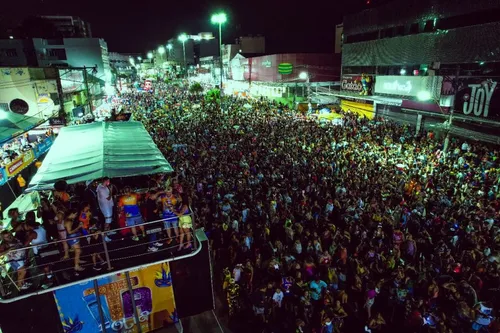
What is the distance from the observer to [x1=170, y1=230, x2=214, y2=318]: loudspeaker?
7.16 metres

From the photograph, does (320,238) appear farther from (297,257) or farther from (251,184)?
(251,184)

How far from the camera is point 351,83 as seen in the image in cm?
3359

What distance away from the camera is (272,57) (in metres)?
41.2

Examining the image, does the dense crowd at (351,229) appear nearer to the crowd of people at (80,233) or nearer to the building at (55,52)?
the crowd of people at (80,233)

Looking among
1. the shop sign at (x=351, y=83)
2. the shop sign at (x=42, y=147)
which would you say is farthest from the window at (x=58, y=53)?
the shop sign at (x=351, y=83)

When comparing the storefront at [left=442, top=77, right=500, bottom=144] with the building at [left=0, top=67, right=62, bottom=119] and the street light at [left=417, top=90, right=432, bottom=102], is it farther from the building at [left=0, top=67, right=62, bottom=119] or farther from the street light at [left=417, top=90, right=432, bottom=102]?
the building at [left=0, top=67, right=62, bottom=119]

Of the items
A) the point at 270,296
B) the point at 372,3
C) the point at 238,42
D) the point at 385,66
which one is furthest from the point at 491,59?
the point at 238,42

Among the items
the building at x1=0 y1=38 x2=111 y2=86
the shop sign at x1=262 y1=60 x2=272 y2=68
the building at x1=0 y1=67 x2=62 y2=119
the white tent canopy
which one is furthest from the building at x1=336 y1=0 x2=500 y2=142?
the building at x1=0 y1=38 x2=111 y2=86

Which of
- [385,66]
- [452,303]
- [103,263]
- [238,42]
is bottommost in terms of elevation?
[452,303]

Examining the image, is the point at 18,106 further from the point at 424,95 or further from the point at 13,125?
the point at 424,95

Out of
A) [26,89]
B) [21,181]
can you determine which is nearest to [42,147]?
[21,181]

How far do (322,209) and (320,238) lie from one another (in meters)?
2.31

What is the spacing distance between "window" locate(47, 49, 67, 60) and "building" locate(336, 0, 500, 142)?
4380 cm

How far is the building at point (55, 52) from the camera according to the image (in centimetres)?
4688
